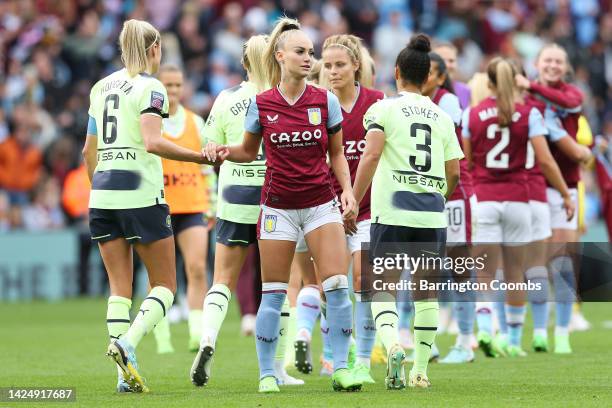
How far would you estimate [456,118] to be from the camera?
11516 mm

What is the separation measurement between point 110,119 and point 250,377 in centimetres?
242

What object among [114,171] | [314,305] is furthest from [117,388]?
[314,305]

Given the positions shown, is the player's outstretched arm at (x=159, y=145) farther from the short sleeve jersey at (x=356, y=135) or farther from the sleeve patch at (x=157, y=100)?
the short sleeve jersey at (x=356, y=135)

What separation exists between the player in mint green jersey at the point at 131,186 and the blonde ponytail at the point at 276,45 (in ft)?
2.39

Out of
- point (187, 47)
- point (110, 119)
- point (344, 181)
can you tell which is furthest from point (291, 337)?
point (187, 47)

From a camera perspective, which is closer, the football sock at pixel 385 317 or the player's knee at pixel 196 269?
the football sock at pixel 385 317

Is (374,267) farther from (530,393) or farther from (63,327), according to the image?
(63,327)

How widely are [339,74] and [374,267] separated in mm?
1579

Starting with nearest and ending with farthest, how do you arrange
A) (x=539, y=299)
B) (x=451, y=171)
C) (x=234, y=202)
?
(x=451, y=171) → (x=234, y=202) → (x=539, y=299)

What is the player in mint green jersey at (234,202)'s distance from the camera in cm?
955

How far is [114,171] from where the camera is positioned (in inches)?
359

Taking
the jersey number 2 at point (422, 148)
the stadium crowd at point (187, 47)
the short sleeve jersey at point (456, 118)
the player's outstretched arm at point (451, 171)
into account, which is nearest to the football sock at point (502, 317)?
the short sleeve jersey at point (456, 118)

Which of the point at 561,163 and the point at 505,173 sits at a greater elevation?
the point at 561,163

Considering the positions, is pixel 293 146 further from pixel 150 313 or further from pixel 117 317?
pixel 117 317
